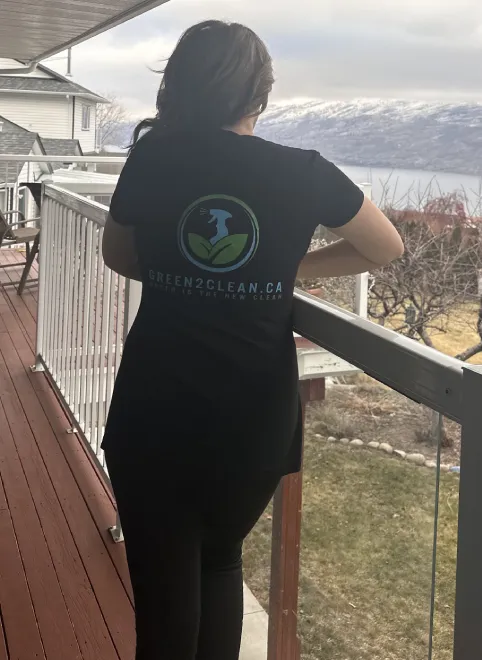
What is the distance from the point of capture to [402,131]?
Result: 427cm

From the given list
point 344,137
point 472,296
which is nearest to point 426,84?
point 344,137

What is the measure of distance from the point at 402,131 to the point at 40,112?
20479 millimetres

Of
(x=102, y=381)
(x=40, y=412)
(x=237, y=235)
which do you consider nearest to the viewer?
(x=237, y=235)

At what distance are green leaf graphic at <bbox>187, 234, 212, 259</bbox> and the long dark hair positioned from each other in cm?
17

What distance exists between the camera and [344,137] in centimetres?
361

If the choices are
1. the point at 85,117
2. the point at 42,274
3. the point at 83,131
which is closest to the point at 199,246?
the point at 42,274

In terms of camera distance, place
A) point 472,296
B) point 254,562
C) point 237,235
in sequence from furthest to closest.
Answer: point 472,296 < point 254,562 < point 237,235

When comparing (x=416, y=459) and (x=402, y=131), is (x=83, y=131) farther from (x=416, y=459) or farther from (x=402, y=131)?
(x=416, y=459)

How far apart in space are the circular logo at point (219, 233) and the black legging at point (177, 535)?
0.33 m

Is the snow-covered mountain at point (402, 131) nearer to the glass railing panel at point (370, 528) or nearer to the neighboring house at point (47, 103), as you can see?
the glass railing panel at point (370, 528)

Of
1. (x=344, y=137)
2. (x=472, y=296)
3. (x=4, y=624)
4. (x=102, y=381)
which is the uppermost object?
(x=344, y=137)

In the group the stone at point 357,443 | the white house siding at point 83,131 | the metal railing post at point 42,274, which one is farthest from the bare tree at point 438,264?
the white house siding at point 83,131

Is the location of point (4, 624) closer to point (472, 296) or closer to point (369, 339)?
point (369, 339)

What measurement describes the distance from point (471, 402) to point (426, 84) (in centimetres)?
346
